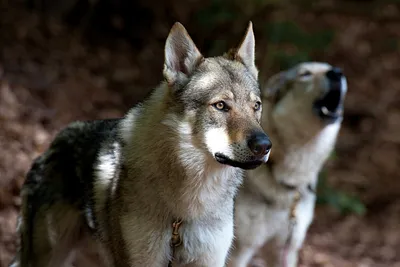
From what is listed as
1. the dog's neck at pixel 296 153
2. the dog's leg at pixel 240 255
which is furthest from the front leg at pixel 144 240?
the dog's neck at pixel 296 153

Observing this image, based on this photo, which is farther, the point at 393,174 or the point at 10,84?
the point at 393,174

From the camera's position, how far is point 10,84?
8.58 m

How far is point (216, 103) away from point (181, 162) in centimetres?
43

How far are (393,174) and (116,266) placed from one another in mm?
7120

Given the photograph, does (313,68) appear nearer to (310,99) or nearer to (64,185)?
(310,99)

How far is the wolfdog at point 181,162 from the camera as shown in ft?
11.9

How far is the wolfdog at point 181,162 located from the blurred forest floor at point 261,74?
2.96 m

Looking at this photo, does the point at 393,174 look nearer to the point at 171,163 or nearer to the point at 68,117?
the point at 68,117

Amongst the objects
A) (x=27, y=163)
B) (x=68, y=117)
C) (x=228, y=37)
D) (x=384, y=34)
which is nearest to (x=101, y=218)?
(x=27, y=163)

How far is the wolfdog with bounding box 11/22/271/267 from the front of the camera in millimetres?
3639

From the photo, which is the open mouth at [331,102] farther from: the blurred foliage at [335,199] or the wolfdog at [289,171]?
the blurred foliage at [335,199]

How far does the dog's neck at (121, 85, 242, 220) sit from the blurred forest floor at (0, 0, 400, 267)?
3.17m

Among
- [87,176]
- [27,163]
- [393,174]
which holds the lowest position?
[393,174]

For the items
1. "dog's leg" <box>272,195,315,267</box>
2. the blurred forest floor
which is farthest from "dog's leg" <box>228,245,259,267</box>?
the blurred forest floor
